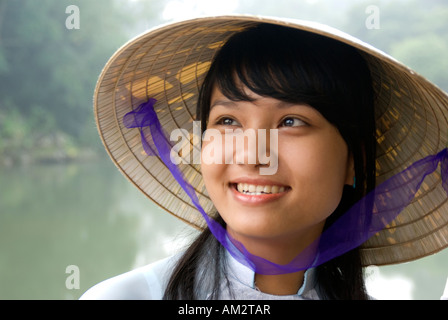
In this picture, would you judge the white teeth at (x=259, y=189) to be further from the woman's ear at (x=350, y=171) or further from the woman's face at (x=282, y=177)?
the woman's ear at (x=350, y=171)

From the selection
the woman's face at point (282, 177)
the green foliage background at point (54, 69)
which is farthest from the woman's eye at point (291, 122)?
the green foliage background at point (54, 69)

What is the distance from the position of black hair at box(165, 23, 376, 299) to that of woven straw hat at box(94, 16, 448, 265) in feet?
0.14

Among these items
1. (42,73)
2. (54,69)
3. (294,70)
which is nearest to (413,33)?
(54,69)

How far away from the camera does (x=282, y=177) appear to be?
806mm

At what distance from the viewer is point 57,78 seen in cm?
1429

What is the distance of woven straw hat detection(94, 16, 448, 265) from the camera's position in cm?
92

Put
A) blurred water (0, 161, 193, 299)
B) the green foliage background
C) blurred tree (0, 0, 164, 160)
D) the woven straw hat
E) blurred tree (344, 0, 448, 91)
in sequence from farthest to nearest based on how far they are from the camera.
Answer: blurred tree (344, 0, 448, 91), blurred tree (0, 0, 164, 160), the green foliage background, blurred water (0, 161, 193, 299), the woven straw hat

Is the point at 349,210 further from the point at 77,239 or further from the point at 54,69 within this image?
the point at 54,69

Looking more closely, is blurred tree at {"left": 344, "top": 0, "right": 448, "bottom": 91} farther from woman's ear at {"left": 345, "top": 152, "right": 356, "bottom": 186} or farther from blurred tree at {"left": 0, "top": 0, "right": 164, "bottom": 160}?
woman's ear at {"left": 345, "top": 152, "right": 356, "bottom": 186}

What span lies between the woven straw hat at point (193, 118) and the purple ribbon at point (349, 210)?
0.02m

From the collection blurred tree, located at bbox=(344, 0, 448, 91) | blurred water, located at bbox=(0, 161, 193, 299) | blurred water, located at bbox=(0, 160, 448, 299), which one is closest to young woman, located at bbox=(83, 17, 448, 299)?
blurred water, located at bbox=(0, 160, 448, 299)

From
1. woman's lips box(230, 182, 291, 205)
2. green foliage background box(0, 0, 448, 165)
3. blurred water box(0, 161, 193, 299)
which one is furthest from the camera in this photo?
green foliage background box(0, 0, 448, 165)
